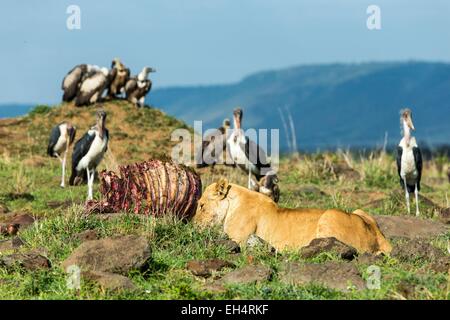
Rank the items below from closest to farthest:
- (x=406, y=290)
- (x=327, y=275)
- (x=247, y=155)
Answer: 1. (x=406, y=290)
2. (x=327, y=275)
3. (x=247, y=155)

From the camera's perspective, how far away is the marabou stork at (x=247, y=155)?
19.7m

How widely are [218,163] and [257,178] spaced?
11.2ft

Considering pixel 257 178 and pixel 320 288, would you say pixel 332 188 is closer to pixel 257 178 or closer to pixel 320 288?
pixel 257 178

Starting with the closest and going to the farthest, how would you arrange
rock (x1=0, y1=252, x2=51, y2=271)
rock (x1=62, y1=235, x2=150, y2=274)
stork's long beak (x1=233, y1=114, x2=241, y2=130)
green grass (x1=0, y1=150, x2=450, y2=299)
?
green grass (x1=0, y1=150, x2=450, y2=299) < rock (x1=62, y1=235, x2=150, y2=274) < rock (x1=0, y1=252, x2=51, y2=271) < stork's long beak (x1=233, y1=114, x2=241, y2=130)

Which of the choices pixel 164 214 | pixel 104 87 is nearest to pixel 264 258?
pixel 164 214

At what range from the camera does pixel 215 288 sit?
26.4 ft

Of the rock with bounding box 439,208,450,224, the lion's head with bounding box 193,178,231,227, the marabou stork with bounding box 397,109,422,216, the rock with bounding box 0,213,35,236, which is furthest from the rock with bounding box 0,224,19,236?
the marabou stork with bounding box 397,109,422,216

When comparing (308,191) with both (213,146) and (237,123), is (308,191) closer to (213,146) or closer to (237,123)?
(237,123)

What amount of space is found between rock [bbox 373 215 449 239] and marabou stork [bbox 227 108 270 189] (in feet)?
22.2

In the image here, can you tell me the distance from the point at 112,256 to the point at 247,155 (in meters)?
11.1

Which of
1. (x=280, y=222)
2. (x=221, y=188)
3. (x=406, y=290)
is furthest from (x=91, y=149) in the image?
(x=406, y=290)

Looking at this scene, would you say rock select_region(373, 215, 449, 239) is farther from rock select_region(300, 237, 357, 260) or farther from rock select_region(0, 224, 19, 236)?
rock select_region(0, 224, 19, 236)

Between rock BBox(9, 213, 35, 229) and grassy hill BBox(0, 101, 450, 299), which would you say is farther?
rock BBox(9, 213, 35, 229)

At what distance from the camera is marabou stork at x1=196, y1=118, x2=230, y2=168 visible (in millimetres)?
23344
